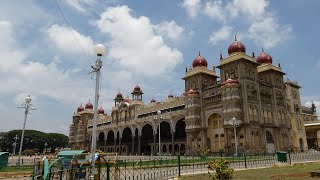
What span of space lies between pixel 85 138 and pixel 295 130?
A: 205 feet

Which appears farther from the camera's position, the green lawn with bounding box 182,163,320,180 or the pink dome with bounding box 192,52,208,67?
the pink dome with bounding box 192,52,208,67

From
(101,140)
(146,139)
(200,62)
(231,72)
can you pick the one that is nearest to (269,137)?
(231,72)

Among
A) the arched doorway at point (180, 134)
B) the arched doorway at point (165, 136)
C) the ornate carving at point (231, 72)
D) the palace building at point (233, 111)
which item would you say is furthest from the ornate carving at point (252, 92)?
the arched doorway at point (165, 136)

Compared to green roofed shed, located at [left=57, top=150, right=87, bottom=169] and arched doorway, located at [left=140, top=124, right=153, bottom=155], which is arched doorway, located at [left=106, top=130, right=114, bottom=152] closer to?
arched doorway, located at [left=140, top=124, right=153, bottom=155]

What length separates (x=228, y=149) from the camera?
158ft

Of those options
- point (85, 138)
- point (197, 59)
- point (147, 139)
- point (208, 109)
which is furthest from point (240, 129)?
point (85, 138)

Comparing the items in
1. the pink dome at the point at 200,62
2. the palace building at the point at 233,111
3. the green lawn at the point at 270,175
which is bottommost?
the green lawn at the point at 270,175

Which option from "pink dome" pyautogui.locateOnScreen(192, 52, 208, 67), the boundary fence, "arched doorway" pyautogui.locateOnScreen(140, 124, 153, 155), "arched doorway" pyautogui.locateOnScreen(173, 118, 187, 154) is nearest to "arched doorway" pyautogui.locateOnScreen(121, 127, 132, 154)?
"arched doorway" pyautogui.locateOnScreen(140, 124, 153, 155)

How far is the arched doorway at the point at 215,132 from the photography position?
5147 cm

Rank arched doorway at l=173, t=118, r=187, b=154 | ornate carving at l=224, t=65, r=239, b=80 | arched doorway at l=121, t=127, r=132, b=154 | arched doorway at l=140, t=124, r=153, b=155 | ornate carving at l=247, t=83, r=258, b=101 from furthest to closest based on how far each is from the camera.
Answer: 1. arched doorway at l=121, t=127, r=132, b=154
2. arched doorway at l=140, t=124, r=153, b=155
3. arched doorway at l=173, t=118, r=187, b=154
4. ornate carving at l=224, t=65, r=239, b=80
5. ornate carving at l=247, t=83, r=258, b=101

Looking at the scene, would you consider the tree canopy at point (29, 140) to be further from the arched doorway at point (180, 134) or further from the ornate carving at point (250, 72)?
the ornate carving at point (250, 72)

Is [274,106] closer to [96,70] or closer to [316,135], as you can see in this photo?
[316,135]

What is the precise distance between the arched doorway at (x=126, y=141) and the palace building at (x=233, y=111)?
288 inches

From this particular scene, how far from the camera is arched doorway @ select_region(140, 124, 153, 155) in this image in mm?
73744
